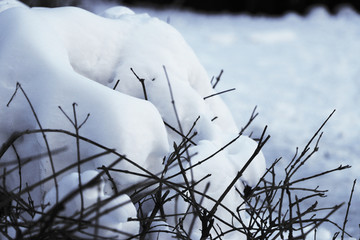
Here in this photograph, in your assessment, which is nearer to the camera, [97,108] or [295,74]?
[97,108]

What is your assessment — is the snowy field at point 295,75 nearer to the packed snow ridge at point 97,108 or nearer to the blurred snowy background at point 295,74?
the blurred snowy background at point 295,74

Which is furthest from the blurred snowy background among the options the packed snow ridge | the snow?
the packed snow ridge

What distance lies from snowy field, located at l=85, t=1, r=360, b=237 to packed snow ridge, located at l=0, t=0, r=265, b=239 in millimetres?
1512

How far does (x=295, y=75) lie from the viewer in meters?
8.29

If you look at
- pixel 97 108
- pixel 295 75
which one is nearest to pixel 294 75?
pixel 295 75

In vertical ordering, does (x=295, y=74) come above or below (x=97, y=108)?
below

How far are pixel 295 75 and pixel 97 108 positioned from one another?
7.09 m

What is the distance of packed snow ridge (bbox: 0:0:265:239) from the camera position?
158cm

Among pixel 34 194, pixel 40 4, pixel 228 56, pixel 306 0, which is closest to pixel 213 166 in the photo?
pixel 34 194

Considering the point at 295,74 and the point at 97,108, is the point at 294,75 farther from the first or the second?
the point at 97,108

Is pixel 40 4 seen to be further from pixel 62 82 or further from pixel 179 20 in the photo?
pixel 179 20

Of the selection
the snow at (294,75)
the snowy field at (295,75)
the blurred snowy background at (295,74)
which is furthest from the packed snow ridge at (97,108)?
the snowy field at (295,75)

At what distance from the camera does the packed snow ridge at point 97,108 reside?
62.4 inches

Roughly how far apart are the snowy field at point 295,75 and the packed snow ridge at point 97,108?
1.51 meters
